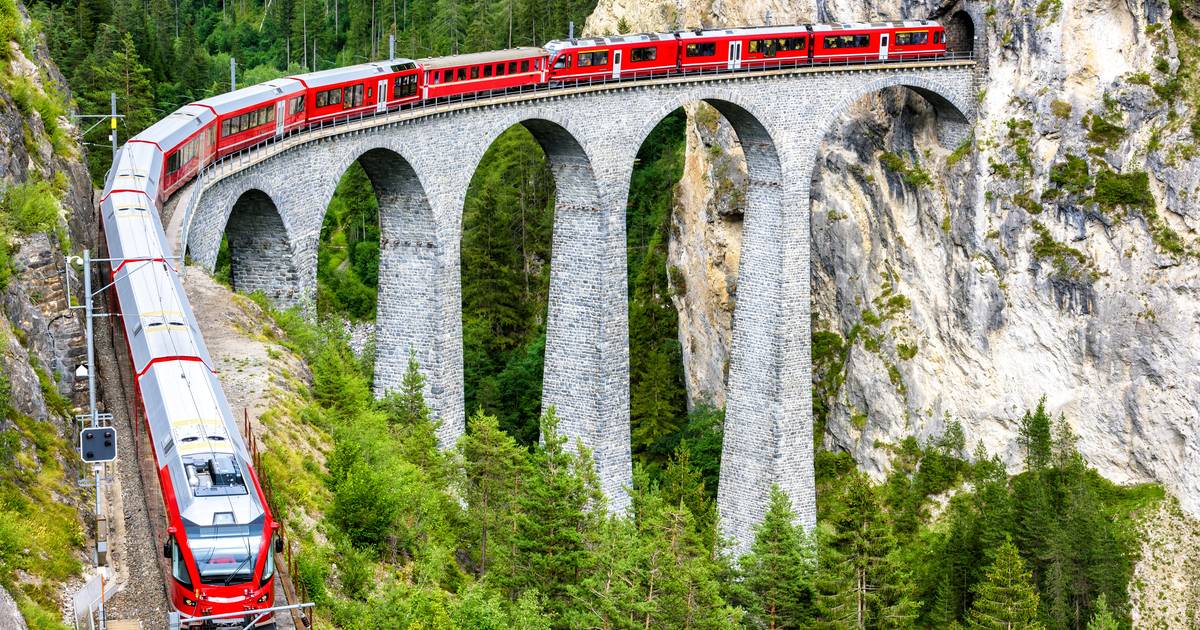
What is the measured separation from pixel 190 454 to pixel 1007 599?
1282 inches

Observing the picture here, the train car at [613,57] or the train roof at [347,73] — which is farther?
the train car at [613,57]

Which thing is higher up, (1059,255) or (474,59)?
(474,59)

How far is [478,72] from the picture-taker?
51.6 metres

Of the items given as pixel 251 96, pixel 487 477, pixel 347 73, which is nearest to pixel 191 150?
pixel 251 96

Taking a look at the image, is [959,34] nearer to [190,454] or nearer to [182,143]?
[182,143]

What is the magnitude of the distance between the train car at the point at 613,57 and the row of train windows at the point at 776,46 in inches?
146

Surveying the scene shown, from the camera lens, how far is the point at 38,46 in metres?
42.6

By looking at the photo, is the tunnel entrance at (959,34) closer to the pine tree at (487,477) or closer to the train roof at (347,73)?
the train roof at (347,73)

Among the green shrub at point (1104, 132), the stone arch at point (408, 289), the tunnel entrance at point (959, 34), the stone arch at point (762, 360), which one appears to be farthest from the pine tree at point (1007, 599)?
the tunnel entrance at point (959, 34)

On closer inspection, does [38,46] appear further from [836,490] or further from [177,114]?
[836,490]

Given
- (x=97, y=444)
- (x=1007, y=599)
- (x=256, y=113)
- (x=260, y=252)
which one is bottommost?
(x=1007, y=599)

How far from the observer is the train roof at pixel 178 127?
3953 centimetres

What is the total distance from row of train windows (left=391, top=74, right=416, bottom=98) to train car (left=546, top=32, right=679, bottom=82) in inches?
263

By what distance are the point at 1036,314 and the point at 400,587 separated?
1642 inches
